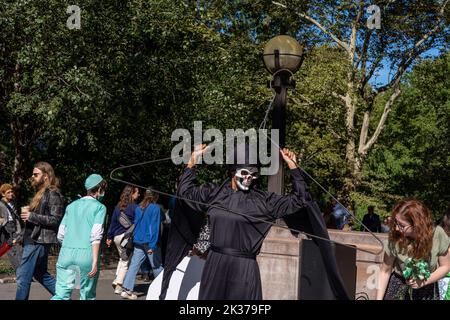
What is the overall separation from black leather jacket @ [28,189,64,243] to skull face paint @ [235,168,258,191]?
2.54 m

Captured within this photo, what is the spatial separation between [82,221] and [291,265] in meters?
2.59

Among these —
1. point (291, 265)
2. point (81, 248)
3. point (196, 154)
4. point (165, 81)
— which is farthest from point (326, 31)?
point (196, 154)

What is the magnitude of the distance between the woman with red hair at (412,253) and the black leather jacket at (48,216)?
348 cm

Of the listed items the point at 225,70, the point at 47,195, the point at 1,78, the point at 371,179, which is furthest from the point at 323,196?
the point at 47,195

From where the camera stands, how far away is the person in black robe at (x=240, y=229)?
5754 millimetres

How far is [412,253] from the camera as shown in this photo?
221 inches

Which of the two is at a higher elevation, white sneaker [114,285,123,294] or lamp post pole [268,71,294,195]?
lamp post pole [268,71,294,195]

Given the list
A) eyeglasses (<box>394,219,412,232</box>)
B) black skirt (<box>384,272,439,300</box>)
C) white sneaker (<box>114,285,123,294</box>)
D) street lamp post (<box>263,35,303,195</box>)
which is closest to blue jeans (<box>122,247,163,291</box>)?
white sneaker (<box>114,285,123,294</box>)

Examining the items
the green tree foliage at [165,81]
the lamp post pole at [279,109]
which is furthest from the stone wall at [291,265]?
the green tree foliage at [165,81]

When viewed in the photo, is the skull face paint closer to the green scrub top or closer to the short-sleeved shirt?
the short-sleeved shirt

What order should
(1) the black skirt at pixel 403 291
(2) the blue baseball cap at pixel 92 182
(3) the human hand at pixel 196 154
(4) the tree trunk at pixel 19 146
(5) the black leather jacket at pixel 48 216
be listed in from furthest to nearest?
(4) the tree trunk at pixel 19 146 → (5) the black leather jacket at pixel 48 216 → (2) the blue baseball cap at pixel 92 182 → (3) the human hand at pixel 196 154 → (1) the black skirt at pixel 403 291

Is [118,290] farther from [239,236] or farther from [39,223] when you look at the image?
[239,236]

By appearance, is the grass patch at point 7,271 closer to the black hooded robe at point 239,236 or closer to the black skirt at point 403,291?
the black hooded robe at point 239,236

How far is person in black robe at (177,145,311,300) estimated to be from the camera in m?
5.75
